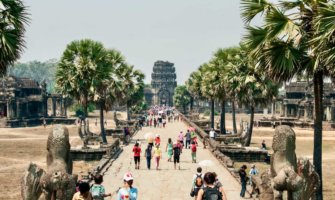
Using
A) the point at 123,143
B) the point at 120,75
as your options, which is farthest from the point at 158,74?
the point at 123,143

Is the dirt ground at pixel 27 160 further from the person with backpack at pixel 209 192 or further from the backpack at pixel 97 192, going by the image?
the person with backpack at pixel 209 192

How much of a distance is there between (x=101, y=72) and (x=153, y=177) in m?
15.6

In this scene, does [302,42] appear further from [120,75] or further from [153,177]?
[120,75]

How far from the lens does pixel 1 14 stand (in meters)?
14.5

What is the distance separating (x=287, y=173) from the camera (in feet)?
33.8

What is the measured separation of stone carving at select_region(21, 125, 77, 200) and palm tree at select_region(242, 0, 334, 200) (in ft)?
20.3

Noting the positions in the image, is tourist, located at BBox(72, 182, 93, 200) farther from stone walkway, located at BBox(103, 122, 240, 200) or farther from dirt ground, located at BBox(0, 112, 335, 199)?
stone walkway, located at BBox(103, 122, 240, 200)

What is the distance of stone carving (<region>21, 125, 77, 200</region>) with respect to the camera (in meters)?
10.3

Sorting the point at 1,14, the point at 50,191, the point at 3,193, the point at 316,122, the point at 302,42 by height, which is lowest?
the point at 3,193

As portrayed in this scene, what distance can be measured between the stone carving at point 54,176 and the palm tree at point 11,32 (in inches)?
156

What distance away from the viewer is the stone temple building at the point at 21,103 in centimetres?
7525

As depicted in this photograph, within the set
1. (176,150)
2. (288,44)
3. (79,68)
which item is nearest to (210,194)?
(288,44)

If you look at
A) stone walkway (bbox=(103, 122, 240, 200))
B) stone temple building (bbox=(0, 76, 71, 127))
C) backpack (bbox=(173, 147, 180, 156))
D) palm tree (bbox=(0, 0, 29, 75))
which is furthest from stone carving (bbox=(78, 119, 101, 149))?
stone temple building (bbox=(0, 76, 71, 127))

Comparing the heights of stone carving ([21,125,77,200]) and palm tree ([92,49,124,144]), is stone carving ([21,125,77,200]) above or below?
below
